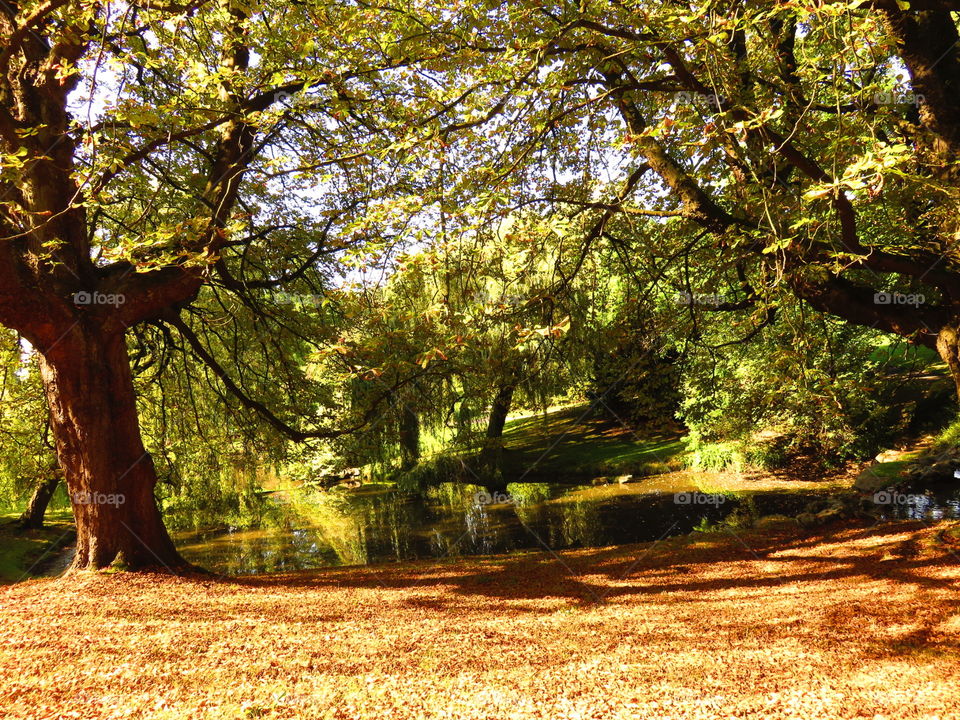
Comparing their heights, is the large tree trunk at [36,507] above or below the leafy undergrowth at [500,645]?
above

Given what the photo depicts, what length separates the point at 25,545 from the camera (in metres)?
15.3

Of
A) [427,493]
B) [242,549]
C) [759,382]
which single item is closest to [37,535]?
[242,549]

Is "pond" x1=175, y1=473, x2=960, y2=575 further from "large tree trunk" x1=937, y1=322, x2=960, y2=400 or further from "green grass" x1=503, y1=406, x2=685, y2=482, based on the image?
"large tree trunk" x1=937, y1=322, x2=960, y2=400

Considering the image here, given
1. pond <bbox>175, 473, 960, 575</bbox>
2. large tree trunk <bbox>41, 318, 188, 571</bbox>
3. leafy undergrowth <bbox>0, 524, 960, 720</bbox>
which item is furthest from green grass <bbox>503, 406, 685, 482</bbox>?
large tree trunk <bbox>41, 318, 188, 571</bbox>

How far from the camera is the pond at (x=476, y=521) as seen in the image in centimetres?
1370

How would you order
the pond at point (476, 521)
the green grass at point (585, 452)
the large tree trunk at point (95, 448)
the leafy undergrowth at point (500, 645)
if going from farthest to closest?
the green grass at point (585, 452)
the pond at point (476, 521)
the large tree trunk at point (95, 448)
the leafy undergrowth at point (500, 645)

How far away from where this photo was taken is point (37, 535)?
16.4 m

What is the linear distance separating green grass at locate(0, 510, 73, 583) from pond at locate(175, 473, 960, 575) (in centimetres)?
313

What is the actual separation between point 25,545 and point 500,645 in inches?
613

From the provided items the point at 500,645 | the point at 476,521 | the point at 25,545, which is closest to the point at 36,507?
the point at 25,545

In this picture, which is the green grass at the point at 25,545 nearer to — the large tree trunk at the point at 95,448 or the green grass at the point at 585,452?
the large tree trunk at the point at 95,448

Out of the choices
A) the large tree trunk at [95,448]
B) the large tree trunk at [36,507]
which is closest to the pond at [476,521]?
the large tree trunk at [36,507]

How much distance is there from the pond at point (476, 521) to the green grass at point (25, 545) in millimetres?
3132

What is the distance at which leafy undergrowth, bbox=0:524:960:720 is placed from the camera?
3.95 meters
